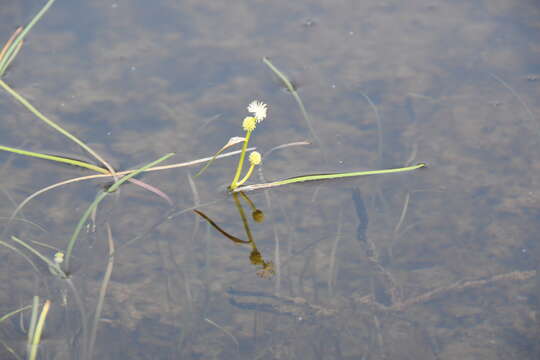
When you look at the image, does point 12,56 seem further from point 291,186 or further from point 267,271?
point 267,271

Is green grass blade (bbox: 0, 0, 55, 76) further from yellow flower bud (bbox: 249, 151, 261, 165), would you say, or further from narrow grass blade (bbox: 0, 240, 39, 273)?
yellow flower bud (bbox: 249, 151, 261, 165)

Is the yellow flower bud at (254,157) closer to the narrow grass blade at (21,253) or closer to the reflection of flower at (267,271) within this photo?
the reflection of flower at (267,271)

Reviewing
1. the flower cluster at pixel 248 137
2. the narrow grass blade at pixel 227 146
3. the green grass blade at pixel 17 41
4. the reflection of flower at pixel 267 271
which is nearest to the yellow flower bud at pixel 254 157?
the flower cluster at pixel 248 137


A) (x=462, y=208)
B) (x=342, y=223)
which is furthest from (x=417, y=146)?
(x=342, y=223)

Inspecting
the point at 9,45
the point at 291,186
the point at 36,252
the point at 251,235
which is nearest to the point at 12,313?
the point at 36,252

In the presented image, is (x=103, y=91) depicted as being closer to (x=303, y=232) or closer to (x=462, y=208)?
(x=303, y=232)
